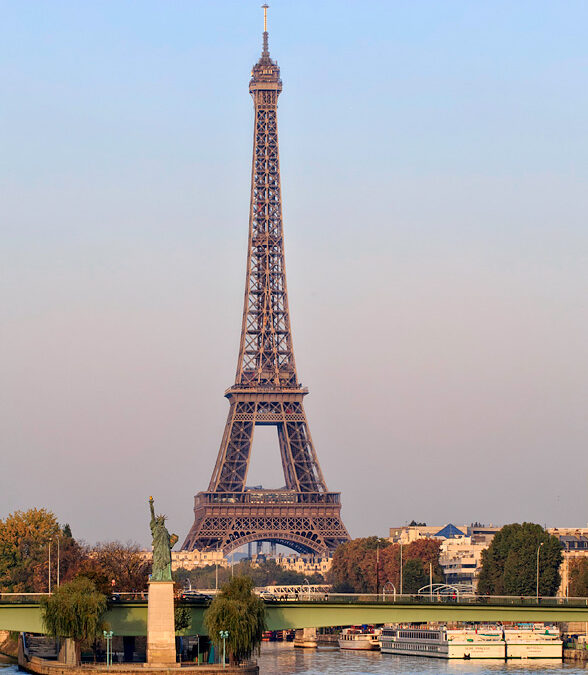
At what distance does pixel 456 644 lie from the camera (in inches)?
4855

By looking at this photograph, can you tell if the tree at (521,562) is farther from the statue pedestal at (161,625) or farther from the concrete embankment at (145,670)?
the statue pedestal at (161,625)

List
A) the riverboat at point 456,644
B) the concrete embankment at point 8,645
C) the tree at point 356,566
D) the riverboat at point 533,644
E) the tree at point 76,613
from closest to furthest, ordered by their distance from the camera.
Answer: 1. the tree at point 76,613
2. the concrete embankment at point 8,645
3. the riverboat at point 533,644
4. the riverboat at point 456,644
5. the tree at point 356,566

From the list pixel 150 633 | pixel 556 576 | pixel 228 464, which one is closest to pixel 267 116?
pixel 228 464

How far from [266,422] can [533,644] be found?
6677 cm

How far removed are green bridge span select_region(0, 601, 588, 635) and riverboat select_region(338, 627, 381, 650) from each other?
46.3 meters

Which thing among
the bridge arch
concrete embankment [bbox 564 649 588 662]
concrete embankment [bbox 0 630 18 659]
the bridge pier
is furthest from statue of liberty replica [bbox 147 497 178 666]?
the bridge arch

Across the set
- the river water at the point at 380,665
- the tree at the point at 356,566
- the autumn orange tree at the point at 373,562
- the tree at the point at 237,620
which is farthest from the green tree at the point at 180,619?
the tree at the point at 356,566

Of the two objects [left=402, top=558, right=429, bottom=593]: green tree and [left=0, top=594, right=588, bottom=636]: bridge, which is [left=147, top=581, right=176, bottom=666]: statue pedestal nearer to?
[left=0, top=594, right=588, bottom=636]: bridge

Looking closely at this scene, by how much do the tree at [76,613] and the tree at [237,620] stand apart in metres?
6.20

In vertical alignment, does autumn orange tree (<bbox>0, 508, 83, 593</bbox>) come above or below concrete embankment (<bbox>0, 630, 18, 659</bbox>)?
above

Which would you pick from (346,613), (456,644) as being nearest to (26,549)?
(456,644)

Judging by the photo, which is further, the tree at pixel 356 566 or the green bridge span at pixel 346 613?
the tree at pixel 356 566

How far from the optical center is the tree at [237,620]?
89000 mm

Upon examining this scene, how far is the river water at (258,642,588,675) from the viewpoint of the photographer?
4058 inches
